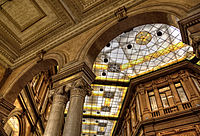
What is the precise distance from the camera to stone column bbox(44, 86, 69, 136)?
4785 millimetres

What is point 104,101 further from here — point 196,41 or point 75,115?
point 196,41

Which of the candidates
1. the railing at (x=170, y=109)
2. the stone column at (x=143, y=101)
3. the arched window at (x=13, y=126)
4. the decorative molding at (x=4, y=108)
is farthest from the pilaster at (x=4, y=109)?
the railing at (x=170, y=109)

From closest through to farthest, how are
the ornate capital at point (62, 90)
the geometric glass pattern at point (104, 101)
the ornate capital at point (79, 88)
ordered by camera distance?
the ornate capital at point (79, 88) < the ornate capital at point (62, 90) < the geometric glass pattern at point (104, 101)

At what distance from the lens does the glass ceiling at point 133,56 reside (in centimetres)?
1379

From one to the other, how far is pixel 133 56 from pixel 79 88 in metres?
11.0

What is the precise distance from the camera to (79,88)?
5.16 meters

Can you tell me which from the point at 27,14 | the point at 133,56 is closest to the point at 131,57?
the point at 133,56

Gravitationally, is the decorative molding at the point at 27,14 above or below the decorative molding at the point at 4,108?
above

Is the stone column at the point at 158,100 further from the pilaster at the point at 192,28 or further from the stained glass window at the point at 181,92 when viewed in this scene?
the pilaster at the point at 192,28

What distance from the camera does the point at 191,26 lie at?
432 cm

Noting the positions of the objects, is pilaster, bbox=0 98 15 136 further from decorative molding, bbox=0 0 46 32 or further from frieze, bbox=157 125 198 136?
frieze, bbox=157 125 198 136

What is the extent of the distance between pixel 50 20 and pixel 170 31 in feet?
31.4

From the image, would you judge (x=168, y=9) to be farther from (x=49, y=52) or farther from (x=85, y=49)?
(x=49, y=52)

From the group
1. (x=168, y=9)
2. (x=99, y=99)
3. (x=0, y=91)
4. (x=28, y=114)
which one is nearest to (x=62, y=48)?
(x=0, y=91)
